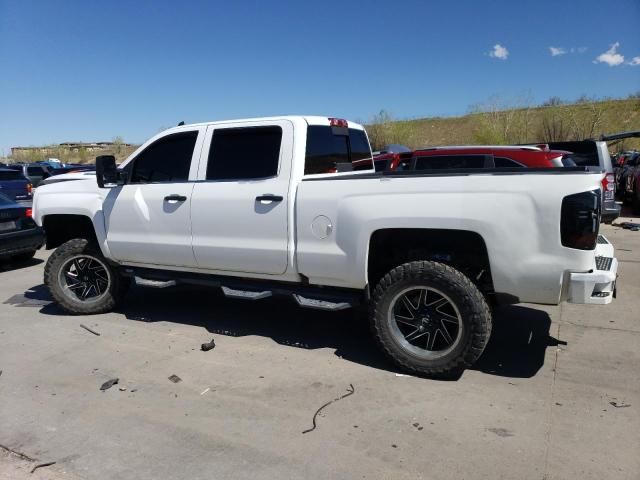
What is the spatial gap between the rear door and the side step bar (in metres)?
0.18

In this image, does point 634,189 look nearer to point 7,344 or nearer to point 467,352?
point 467,352

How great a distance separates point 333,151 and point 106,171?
2.32m

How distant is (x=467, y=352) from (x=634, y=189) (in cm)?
1399

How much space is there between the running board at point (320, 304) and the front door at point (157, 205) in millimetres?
1262

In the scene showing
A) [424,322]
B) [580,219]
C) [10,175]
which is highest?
[10,175]

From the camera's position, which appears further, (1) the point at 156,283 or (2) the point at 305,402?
(1) the point at 156,283

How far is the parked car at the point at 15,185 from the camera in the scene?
561 inches

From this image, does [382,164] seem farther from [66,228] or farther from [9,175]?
[9,175]

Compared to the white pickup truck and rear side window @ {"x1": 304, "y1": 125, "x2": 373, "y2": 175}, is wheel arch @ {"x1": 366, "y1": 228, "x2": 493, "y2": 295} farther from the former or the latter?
rear side window @ {"x1": 304, "y1": 125, "x2": 373, "y2": 175}

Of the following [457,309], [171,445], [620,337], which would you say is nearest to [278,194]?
[457,309]

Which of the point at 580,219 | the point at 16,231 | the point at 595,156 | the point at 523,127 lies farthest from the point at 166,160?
the point at 523,127

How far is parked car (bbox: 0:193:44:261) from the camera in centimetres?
866

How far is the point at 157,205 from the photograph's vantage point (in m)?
5.19

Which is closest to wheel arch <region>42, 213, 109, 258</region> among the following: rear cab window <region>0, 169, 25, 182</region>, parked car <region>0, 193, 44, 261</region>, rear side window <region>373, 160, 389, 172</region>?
parked car <region>0, 193, 44, 261</region>
